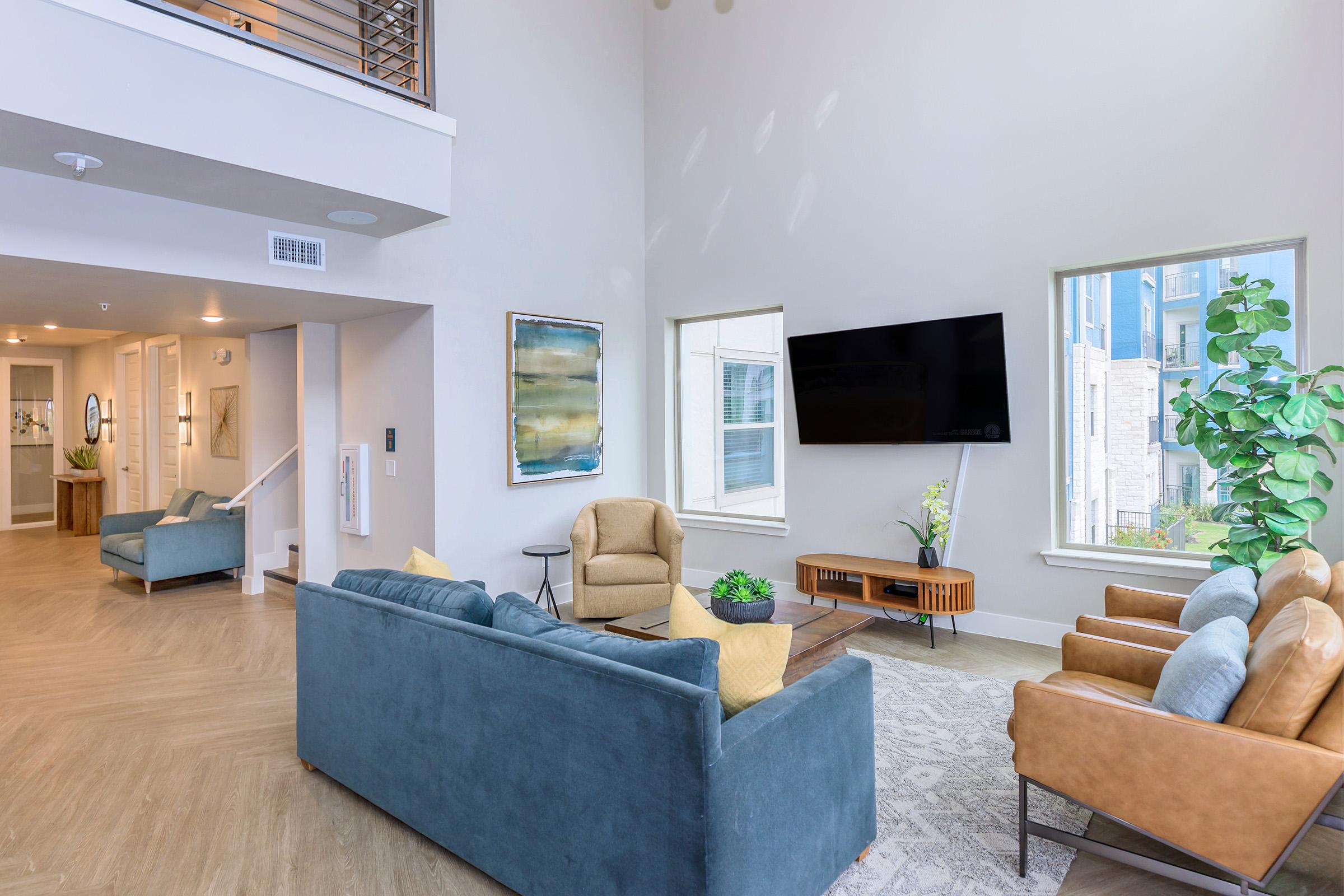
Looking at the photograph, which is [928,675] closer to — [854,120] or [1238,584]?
[1238,584]

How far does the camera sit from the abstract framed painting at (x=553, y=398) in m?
5.51

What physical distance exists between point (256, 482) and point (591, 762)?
548 centimetres

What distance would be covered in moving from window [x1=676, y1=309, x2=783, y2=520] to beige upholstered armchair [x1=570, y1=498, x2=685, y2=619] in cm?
91

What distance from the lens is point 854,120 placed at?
529 centimetres

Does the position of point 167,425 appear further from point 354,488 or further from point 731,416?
point 731,416

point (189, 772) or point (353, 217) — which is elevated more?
point (353, 217)

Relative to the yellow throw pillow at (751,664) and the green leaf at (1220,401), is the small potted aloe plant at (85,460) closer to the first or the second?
the yellow throw pillow at (751,664)

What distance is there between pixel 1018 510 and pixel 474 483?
11.9 ft

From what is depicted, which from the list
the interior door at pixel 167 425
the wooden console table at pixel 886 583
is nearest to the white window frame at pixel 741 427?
the wooden console table at pixel 886 583

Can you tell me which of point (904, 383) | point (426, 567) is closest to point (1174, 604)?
point (904, 383)

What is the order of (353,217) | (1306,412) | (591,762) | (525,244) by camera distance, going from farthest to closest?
1. (525,244)
2. (353,217)
3. (1306,412)
4. (591,762)

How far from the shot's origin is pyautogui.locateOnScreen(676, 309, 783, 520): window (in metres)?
5.96

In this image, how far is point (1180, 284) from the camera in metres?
4.24

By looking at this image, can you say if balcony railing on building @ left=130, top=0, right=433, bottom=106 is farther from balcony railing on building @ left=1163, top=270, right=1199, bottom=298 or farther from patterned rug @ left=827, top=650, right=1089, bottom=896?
balcony railing on building @ left=1163, top=270, right=1199, bottom=298
